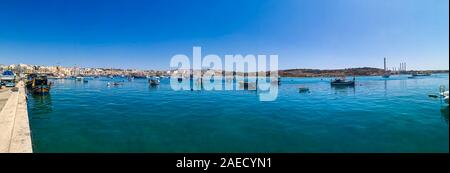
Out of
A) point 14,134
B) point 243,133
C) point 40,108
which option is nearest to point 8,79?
point 40,108

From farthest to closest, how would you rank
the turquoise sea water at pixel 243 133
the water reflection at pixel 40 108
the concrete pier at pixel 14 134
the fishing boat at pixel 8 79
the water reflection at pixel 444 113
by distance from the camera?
the fishing boat at pixel 8 79 → the water reflection at pixel 40 108 → the water reflection at pixel 444 113 → the turquoise sea water at pixel 243 133 → the concrete pier at pixel 14 134

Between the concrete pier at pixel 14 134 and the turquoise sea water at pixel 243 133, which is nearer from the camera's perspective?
the concrete pier at pixel 14 134

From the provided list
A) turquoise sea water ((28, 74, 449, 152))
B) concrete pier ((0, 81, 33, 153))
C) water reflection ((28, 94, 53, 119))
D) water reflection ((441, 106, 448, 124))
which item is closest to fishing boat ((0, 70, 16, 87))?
water reflection ((28, 94, 53, 119))

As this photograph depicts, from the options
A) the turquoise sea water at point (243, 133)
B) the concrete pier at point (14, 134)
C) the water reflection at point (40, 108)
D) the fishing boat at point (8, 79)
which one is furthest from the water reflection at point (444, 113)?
the fishing boat at point (8, 79)

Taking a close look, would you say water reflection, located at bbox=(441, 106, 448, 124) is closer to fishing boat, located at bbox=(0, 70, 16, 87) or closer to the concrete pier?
the concrete pier

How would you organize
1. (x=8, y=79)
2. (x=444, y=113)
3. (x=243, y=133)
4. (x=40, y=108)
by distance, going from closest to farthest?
1. (x=243, y=133)
2. (x=444, y=113)
3. (x=40, y=108)
4. (x=8, y=79)

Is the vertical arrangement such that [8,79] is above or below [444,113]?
above

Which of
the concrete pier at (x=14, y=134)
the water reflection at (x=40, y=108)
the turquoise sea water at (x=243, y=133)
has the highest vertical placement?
the concrete pier at (x=14, y=134)

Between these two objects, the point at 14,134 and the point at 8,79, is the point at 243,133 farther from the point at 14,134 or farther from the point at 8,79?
the point at 8,79

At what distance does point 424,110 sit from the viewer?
25781mm

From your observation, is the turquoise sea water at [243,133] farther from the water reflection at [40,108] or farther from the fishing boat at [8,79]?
the fishing boat at [8,79]

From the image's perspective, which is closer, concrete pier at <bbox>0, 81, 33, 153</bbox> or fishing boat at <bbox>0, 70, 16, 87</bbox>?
concrete pier at <bbox>0, 81, 33, 153</bbox>
